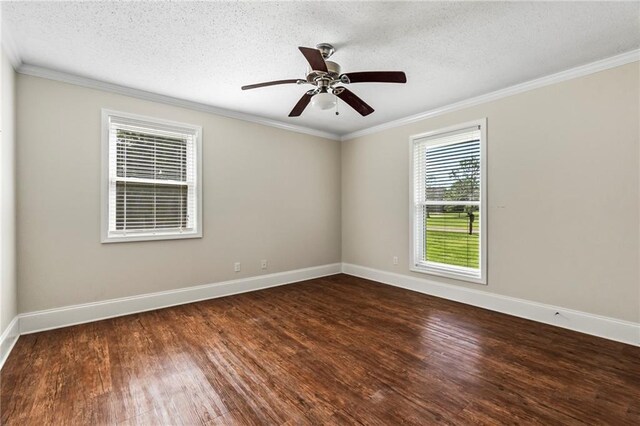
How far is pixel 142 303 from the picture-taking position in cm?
349

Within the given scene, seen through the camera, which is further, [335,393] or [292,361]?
[292,361]

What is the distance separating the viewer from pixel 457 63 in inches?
111

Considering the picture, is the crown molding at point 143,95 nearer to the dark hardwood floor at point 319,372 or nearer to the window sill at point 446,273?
the dark hardwood floor at point 319,372

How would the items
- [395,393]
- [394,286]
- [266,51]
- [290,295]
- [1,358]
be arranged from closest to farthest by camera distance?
1. [395,393]
2. [1,358]
3. [266,51]
4. [290,295]
5. [394,286]

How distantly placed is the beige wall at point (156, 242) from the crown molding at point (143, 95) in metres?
0.06

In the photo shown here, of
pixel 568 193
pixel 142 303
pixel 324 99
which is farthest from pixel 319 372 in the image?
pixel 568 193

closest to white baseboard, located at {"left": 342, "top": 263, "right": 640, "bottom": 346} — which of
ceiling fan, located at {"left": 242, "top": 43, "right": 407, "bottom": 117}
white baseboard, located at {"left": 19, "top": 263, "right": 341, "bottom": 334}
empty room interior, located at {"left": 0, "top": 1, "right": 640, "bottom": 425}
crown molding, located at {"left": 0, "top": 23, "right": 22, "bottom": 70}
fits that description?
A: empty room interior, located at {"left": 0, "top": 1, "right": 640, "bottom": 425}

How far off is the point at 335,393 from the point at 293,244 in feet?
10.3

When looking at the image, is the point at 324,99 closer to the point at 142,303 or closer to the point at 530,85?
the point at 530,85

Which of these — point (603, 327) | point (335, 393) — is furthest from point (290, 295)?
point (603, 327)

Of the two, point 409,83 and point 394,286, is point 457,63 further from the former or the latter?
Result: point 394,286

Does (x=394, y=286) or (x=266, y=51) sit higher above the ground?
(x=266, y=51)

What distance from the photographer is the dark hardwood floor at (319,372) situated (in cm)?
174

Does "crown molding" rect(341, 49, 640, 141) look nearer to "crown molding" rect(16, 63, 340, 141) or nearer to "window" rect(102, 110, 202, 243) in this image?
"crown molding" rect(16, 63, 340, 141)
